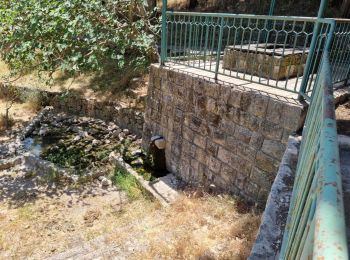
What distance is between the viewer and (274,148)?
13.0ft

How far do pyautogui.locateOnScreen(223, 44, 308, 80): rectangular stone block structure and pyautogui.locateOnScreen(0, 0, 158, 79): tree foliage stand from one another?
98.2 inches

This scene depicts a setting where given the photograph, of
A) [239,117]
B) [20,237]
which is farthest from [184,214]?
[20,237]

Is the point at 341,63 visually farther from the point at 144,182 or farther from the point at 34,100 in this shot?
the point at 34,100

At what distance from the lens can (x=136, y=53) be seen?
31.0 feet

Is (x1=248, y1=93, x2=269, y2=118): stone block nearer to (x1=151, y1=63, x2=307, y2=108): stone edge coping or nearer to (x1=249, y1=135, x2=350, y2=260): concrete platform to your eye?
(x1=151, y1=63, x2=307, y2=108): stone edge coping

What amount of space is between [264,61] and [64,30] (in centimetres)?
454

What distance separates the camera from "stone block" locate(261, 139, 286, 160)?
387cm

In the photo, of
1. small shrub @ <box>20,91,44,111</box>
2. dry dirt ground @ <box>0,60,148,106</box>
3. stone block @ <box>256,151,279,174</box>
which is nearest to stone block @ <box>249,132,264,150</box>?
stone block @ <box>256,151,279,174</box>

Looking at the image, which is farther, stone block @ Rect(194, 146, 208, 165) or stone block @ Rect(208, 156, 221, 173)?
stone block @ Rect(194, 146, 208, 165)

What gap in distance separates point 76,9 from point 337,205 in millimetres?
7153

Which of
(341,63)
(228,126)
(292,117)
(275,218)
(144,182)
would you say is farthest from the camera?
(144,182)

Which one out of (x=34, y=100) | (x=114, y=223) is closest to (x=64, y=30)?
(x=114, y=223)

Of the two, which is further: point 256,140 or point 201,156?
point 201,156

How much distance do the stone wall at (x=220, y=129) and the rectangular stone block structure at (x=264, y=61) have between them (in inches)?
23.6
